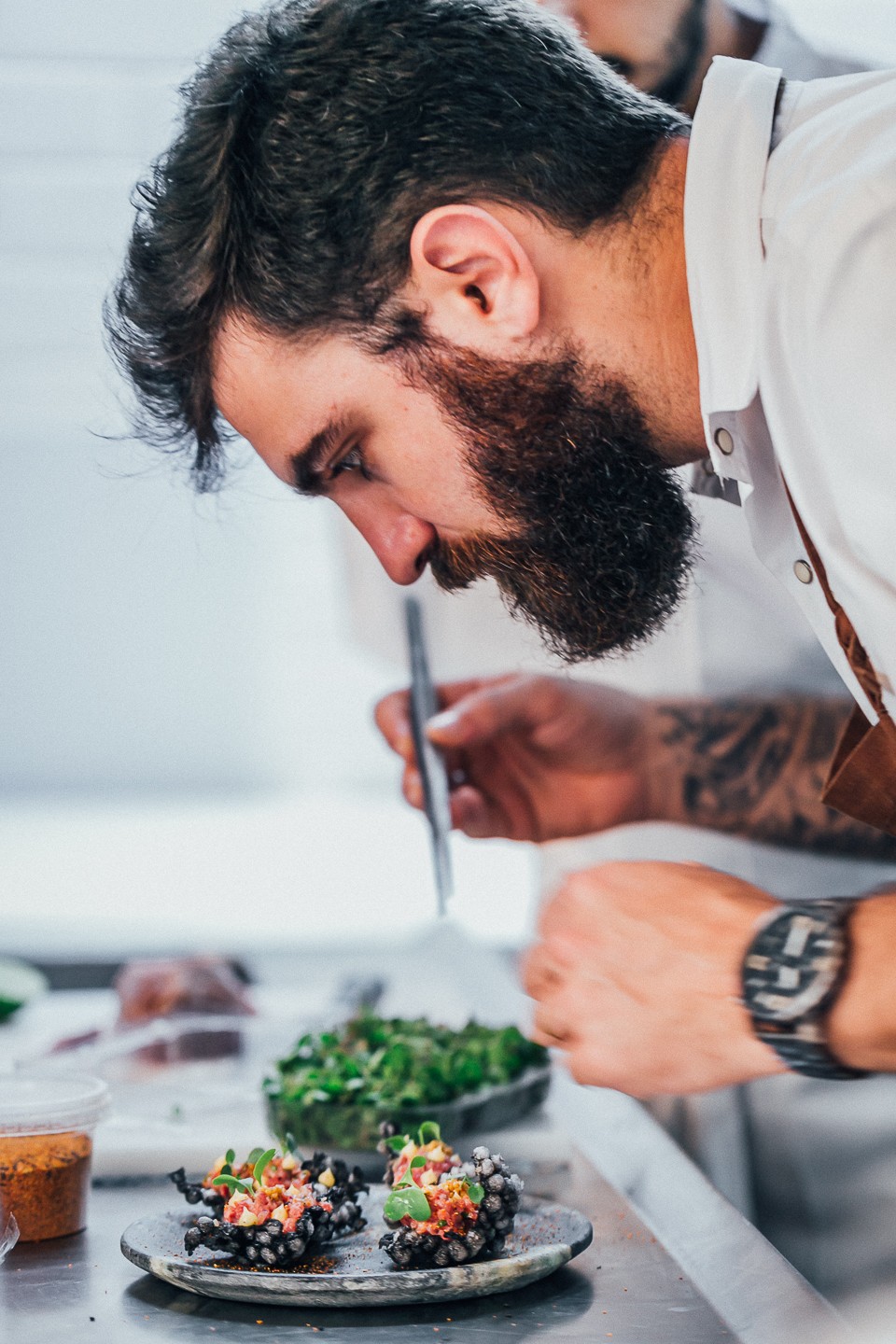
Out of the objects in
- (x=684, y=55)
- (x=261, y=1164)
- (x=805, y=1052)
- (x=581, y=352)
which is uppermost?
(x=684, y=55)

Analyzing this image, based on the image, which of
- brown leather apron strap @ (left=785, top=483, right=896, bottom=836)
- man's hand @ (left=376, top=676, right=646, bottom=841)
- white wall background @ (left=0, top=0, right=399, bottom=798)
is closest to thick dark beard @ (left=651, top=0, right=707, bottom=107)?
man's hand @ (left=376, top=676, right=646, bottom=841)

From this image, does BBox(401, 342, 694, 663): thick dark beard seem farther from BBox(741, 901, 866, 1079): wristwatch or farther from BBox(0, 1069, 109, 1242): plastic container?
BBox(0, 1069, 109, 1242): plastic container

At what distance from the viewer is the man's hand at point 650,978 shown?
3.35 ft

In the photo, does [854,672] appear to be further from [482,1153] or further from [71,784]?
[71,784]

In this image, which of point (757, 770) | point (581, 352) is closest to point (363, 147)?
point (581, 352)

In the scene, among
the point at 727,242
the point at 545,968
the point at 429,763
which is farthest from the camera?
the point at 429,763

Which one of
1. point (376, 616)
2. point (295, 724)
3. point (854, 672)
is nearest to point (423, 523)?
point (854, 672)

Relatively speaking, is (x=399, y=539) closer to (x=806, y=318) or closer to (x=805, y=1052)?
(x=806, y=318)

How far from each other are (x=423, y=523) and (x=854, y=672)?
0.44 meters

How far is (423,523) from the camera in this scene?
1334 mm

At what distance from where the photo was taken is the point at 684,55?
6.57ft

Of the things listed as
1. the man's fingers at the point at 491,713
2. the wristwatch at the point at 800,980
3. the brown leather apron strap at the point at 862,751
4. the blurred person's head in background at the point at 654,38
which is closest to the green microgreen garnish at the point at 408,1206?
the wristwatch at the point at 800,980

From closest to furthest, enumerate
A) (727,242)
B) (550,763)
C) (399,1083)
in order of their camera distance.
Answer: (727,242) → (399,1083) → (550,763)

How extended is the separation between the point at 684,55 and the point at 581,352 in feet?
3.38
